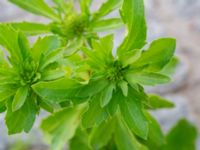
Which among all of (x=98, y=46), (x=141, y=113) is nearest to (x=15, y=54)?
(x=98, y=46)

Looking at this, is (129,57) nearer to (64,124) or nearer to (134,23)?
(134,23)

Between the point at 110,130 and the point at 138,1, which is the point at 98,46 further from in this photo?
the point at 110,130

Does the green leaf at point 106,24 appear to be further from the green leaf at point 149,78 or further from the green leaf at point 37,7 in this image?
the green leaf at point 149,78

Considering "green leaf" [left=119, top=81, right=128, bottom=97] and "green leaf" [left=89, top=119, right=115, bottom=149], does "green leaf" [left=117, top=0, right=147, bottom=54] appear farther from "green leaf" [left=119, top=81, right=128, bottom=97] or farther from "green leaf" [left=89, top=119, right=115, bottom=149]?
"green leaf" [left=89, top=119, right=115, bottom=149]

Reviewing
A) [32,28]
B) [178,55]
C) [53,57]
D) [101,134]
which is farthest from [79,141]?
[178,55]

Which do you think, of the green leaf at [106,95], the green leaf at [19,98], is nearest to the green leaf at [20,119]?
the green leaf at [19,98]

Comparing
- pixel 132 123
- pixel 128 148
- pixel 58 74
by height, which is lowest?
pixel 128 148
